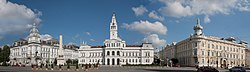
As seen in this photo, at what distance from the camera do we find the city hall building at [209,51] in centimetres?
9581

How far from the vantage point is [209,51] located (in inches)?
3875

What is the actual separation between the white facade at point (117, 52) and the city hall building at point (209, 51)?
724 inches

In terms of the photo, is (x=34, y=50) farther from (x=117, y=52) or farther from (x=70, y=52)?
(x=117, y=52)

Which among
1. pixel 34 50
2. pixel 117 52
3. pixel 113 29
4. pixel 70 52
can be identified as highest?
pixel 113 29

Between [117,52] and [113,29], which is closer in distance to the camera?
[117,52]

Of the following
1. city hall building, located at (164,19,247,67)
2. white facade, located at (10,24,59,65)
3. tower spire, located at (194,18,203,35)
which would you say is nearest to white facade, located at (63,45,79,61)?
white facade, located at (10,24,59,65)

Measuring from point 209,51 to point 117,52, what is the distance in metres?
41.5

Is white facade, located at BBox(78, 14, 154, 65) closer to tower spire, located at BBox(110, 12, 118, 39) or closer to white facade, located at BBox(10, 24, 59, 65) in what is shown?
tower spire, located at BBox(110, 12, 118, 39)

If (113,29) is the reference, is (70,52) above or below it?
below

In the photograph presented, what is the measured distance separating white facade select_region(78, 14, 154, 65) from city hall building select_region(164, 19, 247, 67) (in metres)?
18.4

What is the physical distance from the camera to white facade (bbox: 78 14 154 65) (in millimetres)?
126875

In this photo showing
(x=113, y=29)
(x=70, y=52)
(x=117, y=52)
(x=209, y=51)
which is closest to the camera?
(x=209, y=51)

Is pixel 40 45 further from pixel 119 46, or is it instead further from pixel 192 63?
pixel 192 63

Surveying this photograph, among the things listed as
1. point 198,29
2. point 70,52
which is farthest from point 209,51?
point 70,52
